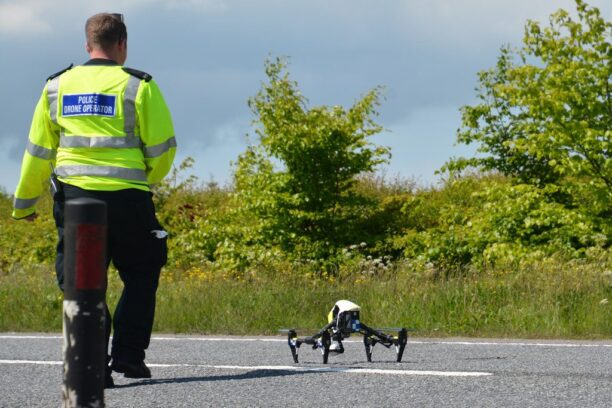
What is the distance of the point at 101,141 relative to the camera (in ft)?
18.1

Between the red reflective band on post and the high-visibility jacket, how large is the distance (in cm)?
247

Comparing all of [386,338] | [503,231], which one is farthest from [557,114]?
[386,338]

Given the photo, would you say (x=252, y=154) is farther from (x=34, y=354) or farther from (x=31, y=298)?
(x=34, y=354)

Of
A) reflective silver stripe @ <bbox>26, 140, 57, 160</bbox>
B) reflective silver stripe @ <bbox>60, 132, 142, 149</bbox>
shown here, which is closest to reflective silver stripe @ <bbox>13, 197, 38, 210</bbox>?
reflective silver stripe @ <bbox>26, 140, 57, 160</bbox>

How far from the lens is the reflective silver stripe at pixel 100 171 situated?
18.1ft

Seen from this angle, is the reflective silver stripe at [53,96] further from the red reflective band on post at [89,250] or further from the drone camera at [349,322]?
the red reflective band on post at [89,250]

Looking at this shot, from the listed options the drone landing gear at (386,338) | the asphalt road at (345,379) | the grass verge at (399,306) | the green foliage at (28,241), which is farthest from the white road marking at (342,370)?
the green foliage at (28,241)

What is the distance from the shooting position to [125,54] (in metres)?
5.76

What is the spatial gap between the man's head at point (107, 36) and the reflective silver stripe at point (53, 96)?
0.86 ft

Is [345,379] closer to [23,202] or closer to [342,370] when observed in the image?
[342,370]

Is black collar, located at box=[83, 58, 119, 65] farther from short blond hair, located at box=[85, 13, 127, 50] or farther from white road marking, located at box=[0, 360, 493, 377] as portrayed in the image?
white road marking, located at box=[0, 360, 493, 377]

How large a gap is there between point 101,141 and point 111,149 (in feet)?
0.23

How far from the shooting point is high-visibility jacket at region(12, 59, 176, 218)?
18.2ft

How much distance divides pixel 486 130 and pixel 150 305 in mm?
15835
